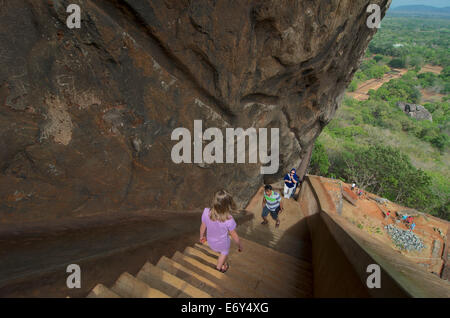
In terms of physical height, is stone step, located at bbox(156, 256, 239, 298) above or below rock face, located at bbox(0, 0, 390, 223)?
below

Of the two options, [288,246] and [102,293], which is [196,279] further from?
[288,246]

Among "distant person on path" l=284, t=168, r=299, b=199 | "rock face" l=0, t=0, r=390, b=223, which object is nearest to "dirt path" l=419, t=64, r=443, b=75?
"distant person on path" l=284, t=168, r=299, b=199

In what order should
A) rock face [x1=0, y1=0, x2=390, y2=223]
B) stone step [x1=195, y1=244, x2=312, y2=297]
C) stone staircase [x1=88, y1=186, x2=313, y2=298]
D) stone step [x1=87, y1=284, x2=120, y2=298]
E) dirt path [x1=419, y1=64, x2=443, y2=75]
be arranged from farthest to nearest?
dirt path [x1=419, y1=64, x2=443, y2=75], stone step [x1=195, y1=244, x2=312, y2=297], rock face [x1=0, y1=0, x2=390, y2=223], stone staircase [x1=88, y1=186, x2=313, y2=298], stone step [x1=87, y1=284, x2=120, y2=298]

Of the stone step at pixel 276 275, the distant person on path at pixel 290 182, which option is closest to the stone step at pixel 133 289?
the stone step at pixel 276 275

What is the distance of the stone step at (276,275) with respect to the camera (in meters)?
2.69

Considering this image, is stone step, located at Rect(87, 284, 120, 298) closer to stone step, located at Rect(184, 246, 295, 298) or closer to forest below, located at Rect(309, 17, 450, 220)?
stone step, located at Rect(184, 246, 295, 298)

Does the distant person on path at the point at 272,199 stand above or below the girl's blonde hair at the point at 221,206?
below

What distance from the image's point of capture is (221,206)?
2.52 meters

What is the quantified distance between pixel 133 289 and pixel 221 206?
1130 millimetres

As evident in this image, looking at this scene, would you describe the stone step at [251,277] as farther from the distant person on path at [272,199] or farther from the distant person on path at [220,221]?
the distant person on path at [272,199]

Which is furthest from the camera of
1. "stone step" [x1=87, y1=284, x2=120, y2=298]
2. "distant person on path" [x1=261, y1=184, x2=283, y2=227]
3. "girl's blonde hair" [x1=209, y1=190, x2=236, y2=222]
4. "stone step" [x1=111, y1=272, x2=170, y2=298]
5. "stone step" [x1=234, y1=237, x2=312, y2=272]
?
"distant person on path" [x1=261, y1=184, x2=283, y2=227]

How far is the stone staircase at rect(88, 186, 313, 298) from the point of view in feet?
6.71

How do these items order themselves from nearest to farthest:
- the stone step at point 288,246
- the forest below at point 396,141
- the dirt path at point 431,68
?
1. the stone step at point 288,246
2. the forest below at point 396,141
3. the dirt path at point 431,68

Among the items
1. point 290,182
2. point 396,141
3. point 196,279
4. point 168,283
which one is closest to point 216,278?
point 196,279
